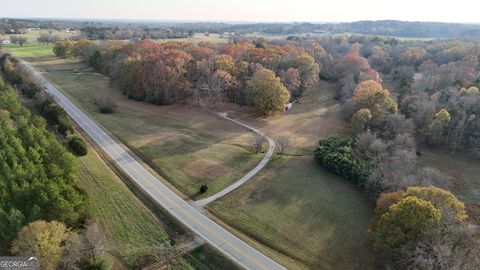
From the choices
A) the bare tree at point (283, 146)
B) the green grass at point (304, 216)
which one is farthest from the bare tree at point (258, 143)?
the green grass at point (304, 216)

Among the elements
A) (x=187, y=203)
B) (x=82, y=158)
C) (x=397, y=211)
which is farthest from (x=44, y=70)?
(x=397, y=211)

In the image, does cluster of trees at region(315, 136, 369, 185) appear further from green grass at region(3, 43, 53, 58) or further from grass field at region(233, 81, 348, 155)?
green grass at region(3, 43, 53, 58)

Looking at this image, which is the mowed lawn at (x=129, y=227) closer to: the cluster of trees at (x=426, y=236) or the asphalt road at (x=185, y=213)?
the asphalt road at (x=185, y=213)

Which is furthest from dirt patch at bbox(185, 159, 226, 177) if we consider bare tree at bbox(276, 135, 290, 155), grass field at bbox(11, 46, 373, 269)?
bare tree at bbox(276, 135, 290, 155)

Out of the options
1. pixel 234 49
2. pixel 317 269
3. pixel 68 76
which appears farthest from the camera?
pixel 68 76

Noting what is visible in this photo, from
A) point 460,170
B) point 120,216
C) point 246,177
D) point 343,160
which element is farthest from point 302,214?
point 460,170

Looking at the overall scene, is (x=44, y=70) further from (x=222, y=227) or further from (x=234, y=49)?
(x=222, y=227)
